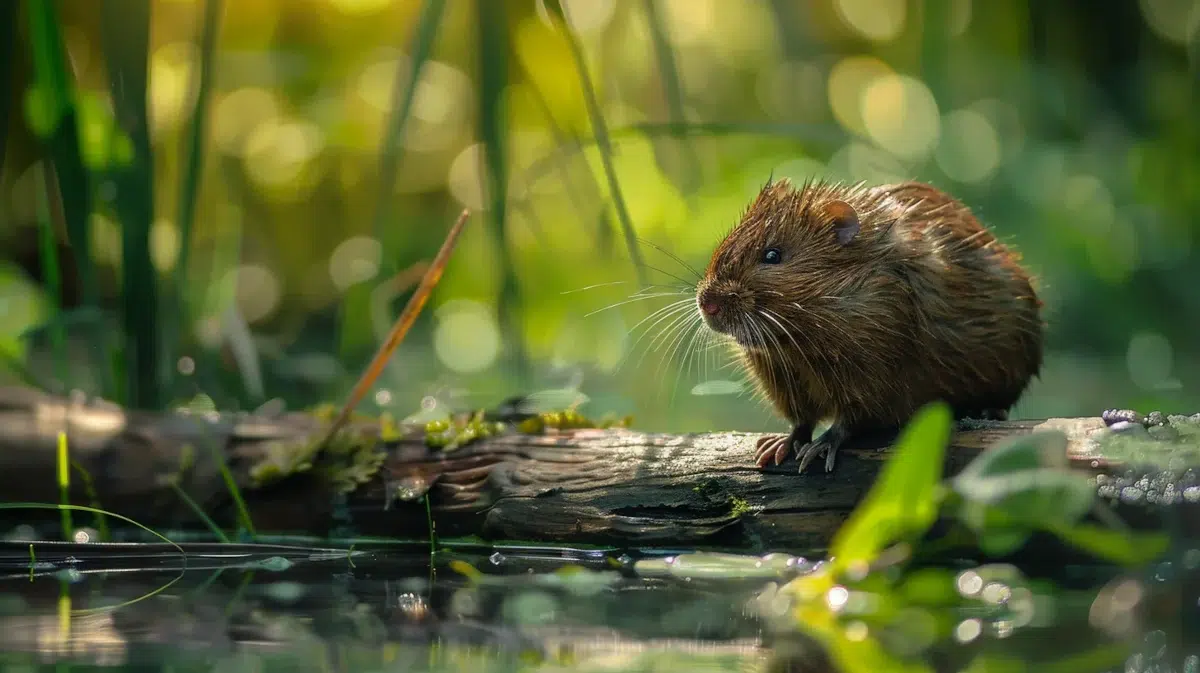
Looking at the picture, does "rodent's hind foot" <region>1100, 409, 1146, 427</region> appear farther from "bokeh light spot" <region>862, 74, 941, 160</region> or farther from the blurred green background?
"bokeh light spot" <region>862, 74, 941, 160</region>

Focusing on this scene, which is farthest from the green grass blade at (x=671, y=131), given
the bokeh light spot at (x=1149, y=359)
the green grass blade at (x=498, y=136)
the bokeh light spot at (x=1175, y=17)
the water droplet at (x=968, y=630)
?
the bokeh light spot at (x=1175, y=17)

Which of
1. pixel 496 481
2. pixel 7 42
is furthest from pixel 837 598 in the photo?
pixel 7 42

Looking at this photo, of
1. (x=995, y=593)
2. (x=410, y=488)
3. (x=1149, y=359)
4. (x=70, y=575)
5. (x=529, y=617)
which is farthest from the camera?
(x=1149, y=359)

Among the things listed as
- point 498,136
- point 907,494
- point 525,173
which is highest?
point 525,173

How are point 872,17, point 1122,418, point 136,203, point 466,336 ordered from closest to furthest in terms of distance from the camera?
point 1122,418
point 136,203
point 466,336
point 872,17

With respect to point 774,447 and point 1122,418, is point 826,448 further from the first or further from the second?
point 1122,418

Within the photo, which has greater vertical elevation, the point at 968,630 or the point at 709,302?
the point at 709,302
